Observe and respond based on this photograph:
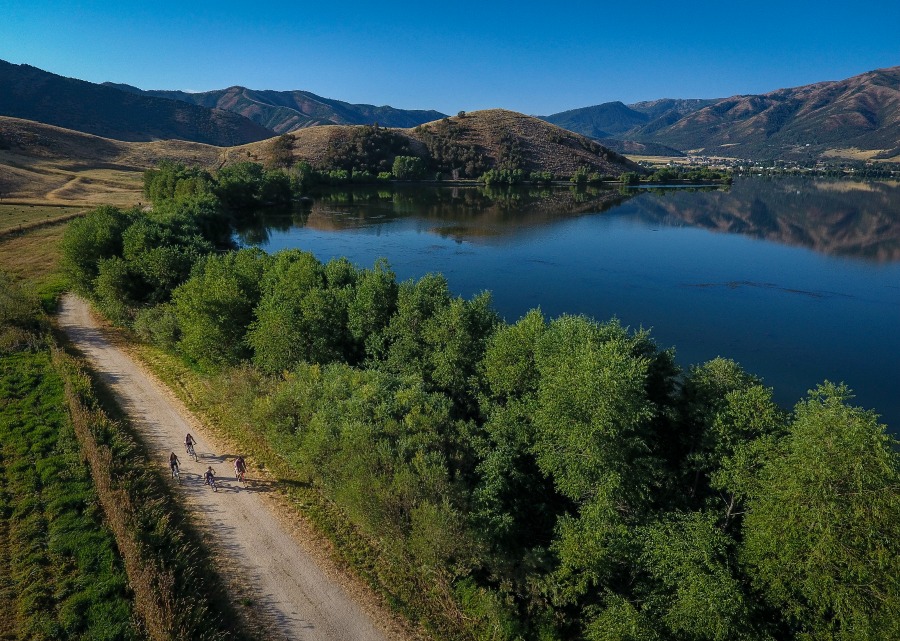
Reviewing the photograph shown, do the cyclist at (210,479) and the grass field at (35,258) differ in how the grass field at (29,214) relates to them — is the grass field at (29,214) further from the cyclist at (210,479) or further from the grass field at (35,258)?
the cyclist at (210,479)

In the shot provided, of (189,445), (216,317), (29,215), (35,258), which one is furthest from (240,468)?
(29,215)

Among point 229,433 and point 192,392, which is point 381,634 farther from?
point 192,392

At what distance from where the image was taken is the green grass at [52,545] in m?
17.6

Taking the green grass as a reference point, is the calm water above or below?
above

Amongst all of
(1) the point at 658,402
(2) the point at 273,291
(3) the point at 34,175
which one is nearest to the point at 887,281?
(1) the point at 658,402

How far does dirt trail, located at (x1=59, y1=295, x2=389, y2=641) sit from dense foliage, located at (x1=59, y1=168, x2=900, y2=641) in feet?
8.10

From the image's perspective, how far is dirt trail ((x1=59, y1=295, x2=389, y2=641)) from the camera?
739 inches

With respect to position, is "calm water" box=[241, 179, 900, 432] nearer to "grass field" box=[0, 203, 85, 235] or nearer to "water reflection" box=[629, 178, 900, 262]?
"water reflection" box=[629, 178, 900, 262]

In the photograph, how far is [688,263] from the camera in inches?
3081

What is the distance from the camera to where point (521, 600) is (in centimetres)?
1977

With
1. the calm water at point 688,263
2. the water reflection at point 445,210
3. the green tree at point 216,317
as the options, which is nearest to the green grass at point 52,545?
the green tree at point 216,317

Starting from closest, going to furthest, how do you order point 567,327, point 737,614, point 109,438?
point 737,614 → point 567,327 → point 109,438

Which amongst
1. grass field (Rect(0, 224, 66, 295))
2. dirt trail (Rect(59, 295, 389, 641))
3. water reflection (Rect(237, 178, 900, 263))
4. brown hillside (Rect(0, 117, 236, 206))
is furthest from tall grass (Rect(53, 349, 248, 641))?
brown hillside (Rect(0, 117, 236, 206))

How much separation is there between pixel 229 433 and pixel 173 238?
36990 millimetres
